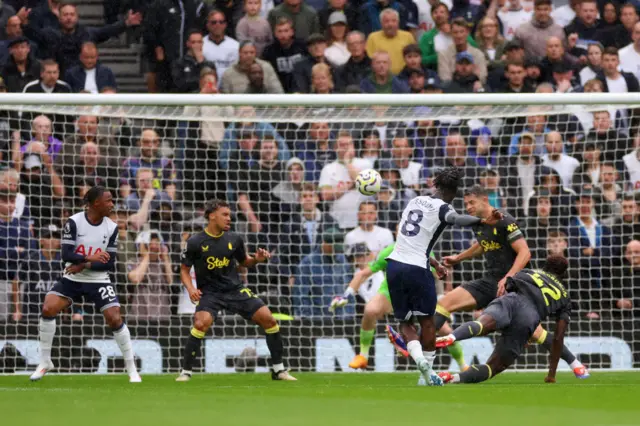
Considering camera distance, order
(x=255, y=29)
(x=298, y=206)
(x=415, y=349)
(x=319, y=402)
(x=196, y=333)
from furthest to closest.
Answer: (x=255, y=29) < (x=298, y=206) < (x=196, y=333) < (x=415, y=349) < (x=319, y=402)

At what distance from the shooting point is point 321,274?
14.7 meters

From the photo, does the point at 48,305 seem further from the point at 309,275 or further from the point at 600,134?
the point at 600,134

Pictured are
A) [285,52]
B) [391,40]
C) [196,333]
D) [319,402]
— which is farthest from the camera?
[391,40]

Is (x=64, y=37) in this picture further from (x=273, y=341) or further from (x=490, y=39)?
(x=273, y=341)

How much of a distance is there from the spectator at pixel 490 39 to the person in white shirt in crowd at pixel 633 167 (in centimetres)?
296

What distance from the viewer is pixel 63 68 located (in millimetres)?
16266

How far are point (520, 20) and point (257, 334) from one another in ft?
21.5

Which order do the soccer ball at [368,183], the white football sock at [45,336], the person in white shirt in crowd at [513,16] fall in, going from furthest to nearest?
1. the person in white shirt in crowd at [513,16]
2. the white football sock at [45,336]
3. the soccer ball at [368,183]

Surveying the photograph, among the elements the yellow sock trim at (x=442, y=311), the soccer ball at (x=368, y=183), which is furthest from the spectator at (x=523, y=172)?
the soccer ball at (x=368, y=183)

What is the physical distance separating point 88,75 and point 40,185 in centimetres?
241

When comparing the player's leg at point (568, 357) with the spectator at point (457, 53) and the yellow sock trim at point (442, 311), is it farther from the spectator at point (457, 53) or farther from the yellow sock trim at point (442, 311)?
the spectator at point (457, 53)

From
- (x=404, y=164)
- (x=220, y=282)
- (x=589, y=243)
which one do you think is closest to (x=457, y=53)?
(x=404, y=164)

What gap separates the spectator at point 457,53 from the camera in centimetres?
1656

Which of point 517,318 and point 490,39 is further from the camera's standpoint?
point 490,39
